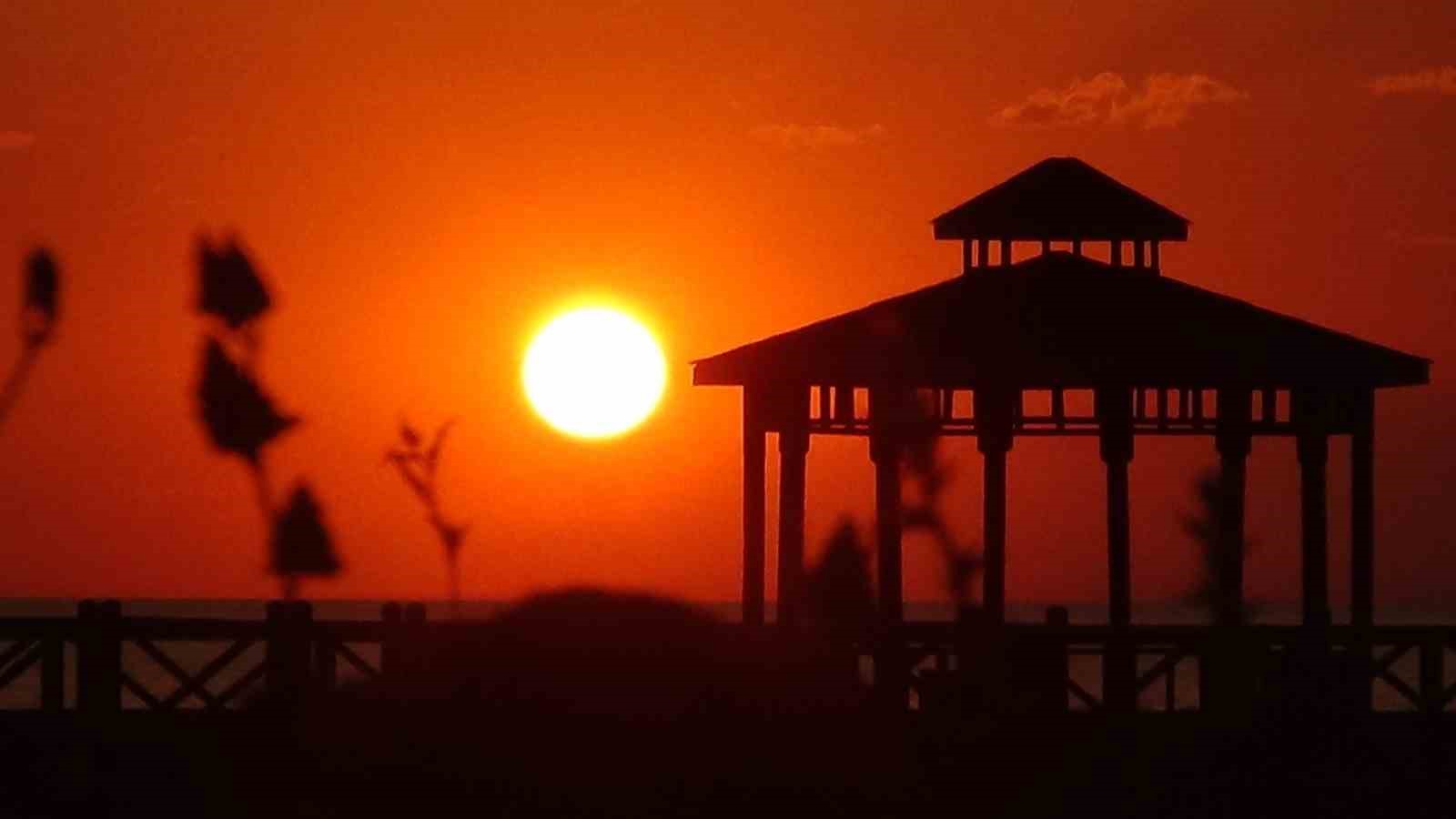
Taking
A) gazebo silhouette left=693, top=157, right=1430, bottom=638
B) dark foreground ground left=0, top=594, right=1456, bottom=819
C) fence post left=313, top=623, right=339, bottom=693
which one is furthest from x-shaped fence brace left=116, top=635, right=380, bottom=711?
gazebo silhouette left=693, top=157, right=1430, bottom=638

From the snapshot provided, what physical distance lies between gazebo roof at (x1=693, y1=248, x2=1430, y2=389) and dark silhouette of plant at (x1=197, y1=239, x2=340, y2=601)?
66.5 feet

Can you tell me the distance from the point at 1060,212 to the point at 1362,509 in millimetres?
4906

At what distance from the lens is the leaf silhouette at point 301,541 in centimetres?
4659

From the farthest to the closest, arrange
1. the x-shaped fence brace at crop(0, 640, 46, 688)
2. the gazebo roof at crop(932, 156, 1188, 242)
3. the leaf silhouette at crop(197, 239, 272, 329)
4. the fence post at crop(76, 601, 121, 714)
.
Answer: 1. the leaf silhouette at crop(197, 239, 272, 329)
2. the gazebo roof at crop(932, 156, 1188, 242)
3. the x-shaped fence brace at crop(0, 640, 46, 688)
4. the fence post at crop(76, 601, 121, 714)

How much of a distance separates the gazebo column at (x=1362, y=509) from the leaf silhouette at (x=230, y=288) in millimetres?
22553

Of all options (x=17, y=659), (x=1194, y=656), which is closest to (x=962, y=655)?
(x=1194, y=656)

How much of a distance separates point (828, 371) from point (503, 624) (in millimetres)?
5650

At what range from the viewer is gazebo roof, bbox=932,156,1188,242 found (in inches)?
1232

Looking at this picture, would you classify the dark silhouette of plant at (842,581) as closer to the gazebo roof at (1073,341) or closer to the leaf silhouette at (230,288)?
the gazebo roof at (1073,341)

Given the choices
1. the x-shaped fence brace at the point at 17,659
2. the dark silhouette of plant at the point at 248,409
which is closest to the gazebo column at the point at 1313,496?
the x-shaped fence brace at the point at 17,659

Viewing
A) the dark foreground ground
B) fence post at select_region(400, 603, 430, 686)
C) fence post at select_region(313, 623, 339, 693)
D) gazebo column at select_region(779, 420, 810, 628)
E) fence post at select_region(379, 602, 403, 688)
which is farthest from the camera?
gazebo column at select_region(779, 420, 810, 628)

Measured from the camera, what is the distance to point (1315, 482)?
28.6 meters

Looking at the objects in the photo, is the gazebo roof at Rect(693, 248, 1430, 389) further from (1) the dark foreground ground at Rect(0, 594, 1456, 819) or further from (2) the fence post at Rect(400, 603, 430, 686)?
(2) the fence post at Rect(400, 603, 430, 686)

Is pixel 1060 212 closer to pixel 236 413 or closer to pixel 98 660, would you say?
pixel 98 660
